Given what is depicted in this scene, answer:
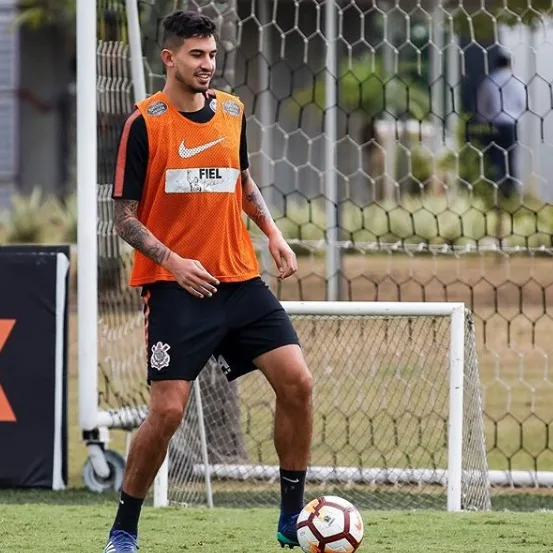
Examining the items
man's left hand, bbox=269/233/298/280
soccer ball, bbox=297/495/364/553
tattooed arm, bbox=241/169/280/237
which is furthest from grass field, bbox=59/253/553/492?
soccer ball, bbox=297/495/364/553

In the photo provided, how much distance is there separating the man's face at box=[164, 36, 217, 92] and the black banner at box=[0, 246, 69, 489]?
9.78 feet

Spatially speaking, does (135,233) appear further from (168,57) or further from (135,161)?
(168,57)

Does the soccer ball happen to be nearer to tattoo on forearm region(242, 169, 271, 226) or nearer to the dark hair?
tattoo on forearm region(242, 169, 271, 226)

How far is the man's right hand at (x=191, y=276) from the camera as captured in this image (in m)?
5.39

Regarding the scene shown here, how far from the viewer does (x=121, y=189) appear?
5.57 m

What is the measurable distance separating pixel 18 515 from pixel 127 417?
1.55m

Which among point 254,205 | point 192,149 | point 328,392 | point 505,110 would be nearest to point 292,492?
point 254,205

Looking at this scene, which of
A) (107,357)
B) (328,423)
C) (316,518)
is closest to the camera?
(316,518)

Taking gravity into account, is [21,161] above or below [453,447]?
above

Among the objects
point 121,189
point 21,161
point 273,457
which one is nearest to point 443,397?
point 273,457

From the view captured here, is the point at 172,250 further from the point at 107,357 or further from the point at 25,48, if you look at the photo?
the point at 25,48

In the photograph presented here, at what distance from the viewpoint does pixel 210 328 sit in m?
5.62

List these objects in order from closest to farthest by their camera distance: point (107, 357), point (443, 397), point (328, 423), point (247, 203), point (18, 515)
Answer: point (247, 203), point (18, 515), point (443, 397), point (328, 423), point (107, 357)

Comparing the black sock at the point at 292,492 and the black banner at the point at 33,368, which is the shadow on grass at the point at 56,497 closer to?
the black banner at the point at 33,368
